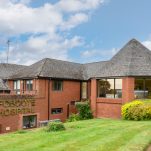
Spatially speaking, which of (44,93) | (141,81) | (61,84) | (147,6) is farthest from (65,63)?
(147,6)

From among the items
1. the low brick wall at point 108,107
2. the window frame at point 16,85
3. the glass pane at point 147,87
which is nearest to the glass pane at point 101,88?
the low brick wall at point 108,107

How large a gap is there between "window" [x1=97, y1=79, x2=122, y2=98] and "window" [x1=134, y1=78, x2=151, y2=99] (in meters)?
1.74

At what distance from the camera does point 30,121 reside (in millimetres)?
30672

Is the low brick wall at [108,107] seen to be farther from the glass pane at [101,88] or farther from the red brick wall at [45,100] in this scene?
the red brick wall at [45,100]

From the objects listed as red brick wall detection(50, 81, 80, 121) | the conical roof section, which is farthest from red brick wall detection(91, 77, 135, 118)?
red brick wall detection(50, 81, 80, 121)

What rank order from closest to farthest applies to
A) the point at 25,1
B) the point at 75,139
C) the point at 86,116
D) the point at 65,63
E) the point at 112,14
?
the point at 75,139 < the point at 25,1 < the point at 112,14 < the point at 86,116 < the point at 65,63

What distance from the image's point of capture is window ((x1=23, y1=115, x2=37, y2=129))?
98.3ft

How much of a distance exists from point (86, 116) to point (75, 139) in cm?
1561

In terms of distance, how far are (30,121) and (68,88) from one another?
736 cm

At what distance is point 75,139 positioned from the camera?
1500 centimetres

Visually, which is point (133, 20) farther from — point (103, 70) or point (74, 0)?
point (74, 0)

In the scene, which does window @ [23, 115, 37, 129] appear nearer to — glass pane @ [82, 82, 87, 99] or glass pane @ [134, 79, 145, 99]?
glass pane @ [82, 82, 87, 99]

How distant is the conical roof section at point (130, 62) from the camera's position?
28.2 meters

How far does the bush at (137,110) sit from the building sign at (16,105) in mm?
10351
